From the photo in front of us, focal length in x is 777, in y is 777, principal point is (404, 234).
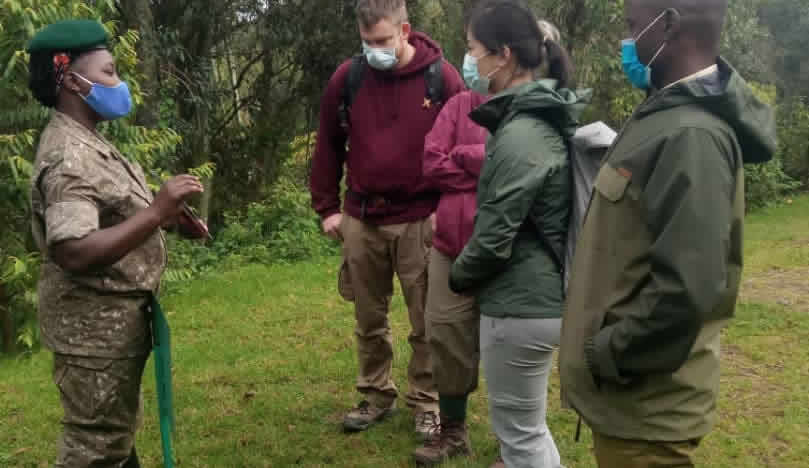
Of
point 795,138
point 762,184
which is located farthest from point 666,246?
point 795,138

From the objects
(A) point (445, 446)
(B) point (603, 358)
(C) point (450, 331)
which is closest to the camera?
(B) point (603, 358)

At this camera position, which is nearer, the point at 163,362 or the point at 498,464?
the point at 163,362

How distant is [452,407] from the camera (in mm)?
3770

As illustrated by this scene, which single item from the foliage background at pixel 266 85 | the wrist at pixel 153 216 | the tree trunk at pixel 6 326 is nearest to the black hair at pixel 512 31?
the wrist at pixel 153 216

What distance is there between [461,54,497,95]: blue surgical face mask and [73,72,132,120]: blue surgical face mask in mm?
1308

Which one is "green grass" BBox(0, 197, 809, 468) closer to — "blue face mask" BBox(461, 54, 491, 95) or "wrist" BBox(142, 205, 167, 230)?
"blue face mask" BBox(461, 54, 491, 95)

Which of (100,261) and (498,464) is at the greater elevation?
(100,261)

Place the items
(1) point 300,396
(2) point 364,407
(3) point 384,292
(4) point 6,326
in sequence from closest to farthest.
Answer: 1. (3) point 384,292
2. (2) point 364,407
3. (1) point 300,396
4. (4) point 6,326

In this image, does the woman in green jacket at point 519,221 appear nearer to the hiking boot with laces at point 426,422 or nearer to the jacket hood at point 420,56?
the jacket hood at point 420,56

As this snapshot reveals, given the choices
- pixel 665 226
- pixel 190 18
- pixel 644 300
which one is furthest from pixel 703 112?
pixel 190 18

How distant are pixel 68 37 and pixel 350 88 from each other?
1.71m

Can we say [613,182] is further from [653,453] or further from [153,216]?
[153,216]

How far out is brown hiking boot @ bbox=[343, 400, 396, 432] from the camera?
4.32 meters

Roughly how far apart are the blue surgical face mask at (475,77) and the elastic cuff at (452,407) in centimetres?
146
